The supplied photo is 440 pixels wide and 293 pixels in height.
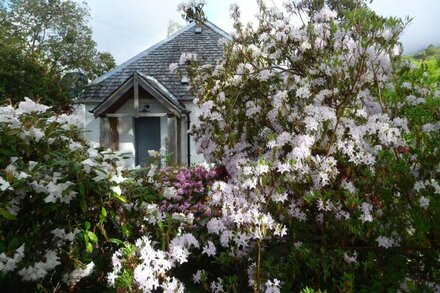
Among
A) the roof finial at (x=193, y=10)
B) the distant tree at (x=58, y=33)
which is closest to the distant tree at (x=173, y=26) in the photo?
the distant tree at (x=58, y=33)

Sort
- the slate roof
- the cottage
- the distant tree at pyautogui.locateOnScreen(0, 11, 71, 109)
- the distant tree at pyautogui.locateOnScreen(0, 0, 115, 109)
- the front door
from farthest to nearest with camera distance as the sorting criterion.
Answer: the distant tree at pyautogui.locateOnScreen(0, 0, 115, 109)
the distant tree at pyautogui.locateOnScreen(0, 11, 71, 109)
the slate roof
the front door
the cottage

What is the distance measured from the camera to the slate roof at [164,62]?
14.4m

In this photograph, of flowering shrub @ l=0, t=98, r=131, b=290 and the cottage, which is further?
the cottage

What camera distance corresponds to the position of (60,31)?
74.7 feet

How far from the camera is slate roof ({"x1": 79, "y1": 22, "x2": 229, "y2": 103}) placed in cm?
1442

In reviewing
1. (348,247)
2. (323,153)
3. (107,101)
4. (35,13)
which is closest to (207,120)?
(323,153)

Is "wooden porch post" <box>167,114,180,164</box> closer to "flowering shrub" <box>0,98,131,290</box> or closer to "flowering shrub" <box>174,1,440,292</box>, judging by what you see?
"flowering shrub" <box>174,1,440,292</box>

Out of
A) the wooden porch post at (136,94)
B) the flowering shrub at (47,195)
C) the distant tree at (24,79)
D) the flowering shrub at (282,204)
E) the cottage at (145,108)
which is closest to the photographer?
the flowering shrub at (282,204)

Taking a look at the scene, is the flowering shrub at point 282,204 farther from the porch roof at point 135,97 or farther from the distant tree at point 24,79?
the distant tree at point 24,79

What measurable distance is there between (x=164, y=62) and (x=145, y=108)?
239 centimetres

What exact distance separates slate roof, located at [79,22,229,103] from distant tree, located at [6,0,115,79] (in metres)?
7.73

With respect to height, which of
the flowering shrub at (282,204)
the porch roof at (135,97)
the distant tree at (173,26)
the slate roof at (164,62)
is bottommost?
the flowering shrub at (282,204)

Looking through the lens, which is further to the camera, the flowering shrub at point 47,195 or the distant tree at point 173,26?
the distant tree at point 173,26

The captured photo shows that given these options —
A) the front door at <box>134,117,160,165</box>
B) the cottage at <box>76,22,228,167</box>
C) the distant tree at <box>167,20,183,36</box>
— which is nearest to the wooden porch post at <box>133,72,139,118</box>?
the cottage at <box>76,22,228,167</box>
